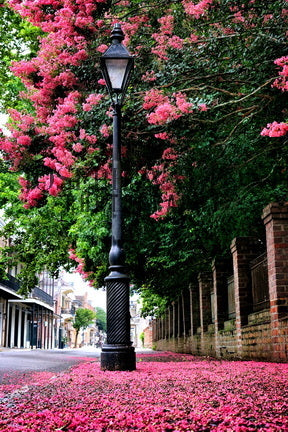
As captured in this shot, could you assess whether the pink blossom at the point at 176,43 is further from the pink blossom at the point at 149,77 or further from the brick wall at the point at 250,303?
the brick wall at the point at 250,303

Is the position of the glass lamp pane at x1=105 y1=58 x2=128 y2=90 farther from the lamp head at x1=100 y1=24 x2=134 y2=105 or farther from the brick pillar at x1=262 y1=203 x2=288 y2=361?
the brick pillar at x1=262 y1=203 x2=288 y2=361

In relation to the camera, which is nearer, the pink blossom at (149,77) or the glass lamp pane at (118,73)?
the glass lamp pane at (118,73)

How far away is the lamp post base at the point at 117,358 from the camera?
727cm

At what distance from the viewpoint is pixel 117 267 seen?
7758mm

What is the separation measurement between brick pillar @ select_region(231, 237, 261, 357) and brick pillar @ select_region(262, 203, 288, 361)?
6.91 feet

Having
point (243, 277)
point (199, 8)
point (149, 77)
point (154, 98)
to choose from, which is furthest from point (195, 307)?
point (199, 8)

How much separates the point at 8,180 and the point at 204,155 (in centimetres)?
1301

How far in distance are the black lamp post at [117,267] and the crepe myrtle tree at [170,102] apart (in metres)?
0.53

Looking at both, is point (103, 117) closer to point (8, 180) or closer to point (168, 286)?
point (8, 180)

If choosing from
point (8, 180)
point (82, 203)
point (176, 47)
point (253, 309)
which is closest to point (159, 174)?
point (176, 47)

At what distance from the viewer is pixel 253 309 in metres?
10.3

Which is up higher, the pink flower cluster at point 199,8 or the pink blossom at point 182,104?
the pink flower cluster at point 199,8

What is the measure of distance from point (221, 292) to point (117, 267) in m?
6.00

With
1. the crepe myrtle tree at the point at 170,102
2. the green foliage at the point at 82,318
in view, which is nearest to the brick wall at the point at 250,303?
the crepe myrtle tree at the point at 170,102
